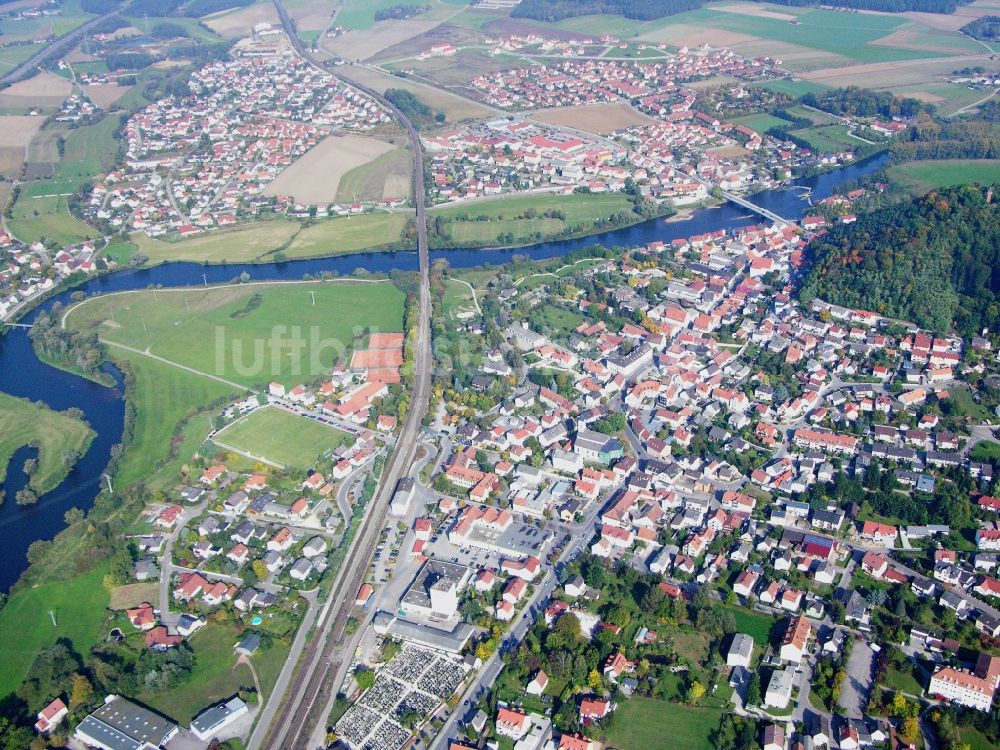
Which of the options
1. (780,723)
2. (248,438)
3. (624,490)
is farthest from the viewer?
(248,438)

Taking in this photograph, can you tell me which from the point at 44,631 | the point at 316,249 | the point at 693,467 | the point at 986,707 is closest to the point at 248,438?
the point at 44,631

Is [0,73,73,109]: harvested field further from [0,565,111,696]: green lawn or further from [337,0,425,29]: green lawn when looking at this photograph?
[0,565,111,696]: green lawn

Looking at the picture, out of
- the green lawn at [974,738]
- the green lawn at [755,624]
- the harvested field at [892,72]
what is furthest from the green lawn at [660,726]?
the harvested field at [892,72]

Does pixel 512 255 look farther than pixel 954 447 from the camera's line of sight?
Yes

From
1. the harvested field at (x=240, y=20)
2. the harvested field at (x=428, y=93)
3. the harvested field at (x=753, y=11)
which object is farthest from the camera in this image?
the harvested field at (x=240, y=20)

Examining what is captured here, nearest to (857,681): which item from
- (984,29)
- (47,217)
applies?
(47,217)

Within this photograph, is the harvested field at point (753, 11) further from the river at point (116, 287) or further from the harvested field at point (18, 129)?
the harvested field at point (18, 129)

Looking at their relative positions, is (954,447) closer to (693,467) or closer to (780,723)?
(693,467)
